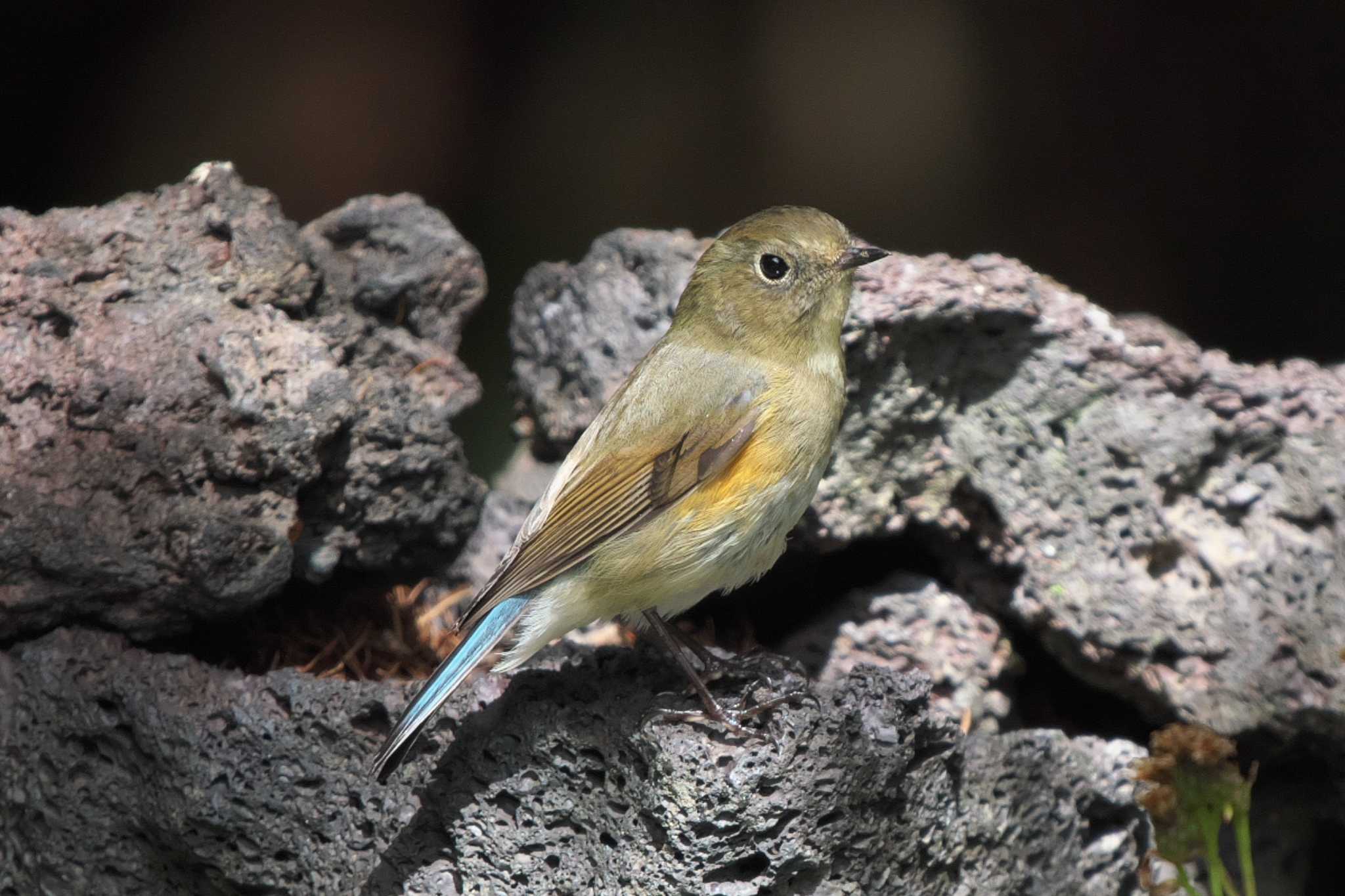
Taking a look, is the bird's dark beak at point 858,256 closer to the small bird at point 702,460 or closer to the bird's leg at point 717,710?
the small bird at point 702,460

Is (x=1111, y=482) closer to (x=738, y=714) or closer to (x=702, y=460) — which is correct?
(x=702, y=460)

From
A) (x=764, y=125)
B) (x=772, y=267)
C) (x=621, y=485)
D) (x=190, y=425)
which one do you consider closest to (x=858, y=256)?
(x=772, y=267)

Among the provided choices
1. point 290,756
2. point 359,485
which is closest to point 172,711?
point 290,756

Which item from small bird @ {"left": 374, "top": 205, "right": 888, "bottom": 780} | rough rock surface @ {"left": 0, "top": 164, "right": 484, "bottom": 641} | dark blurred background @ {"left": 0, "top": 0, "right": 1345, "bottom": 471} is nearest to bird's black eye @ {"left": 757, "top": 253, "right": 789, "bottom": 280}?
small bird @ {"left": 374, "top": 205, "right": 888, "bottom": 780}

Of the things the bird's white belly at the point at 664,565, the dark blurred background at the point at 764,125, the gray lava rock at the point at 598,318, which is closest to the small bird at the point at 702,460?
the bird's white belly at the point at 664,565

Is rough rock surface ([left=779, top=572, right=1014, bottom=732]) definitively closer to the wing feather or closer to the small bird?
the small bird

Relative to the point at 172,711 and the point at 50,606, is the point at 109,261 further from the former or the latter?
the point at 172,711

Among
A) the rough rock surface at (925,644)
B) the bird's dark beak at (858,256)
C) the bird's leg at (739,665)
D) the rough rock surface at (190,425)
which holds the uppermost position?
the bird's dark beak at (858,256)
